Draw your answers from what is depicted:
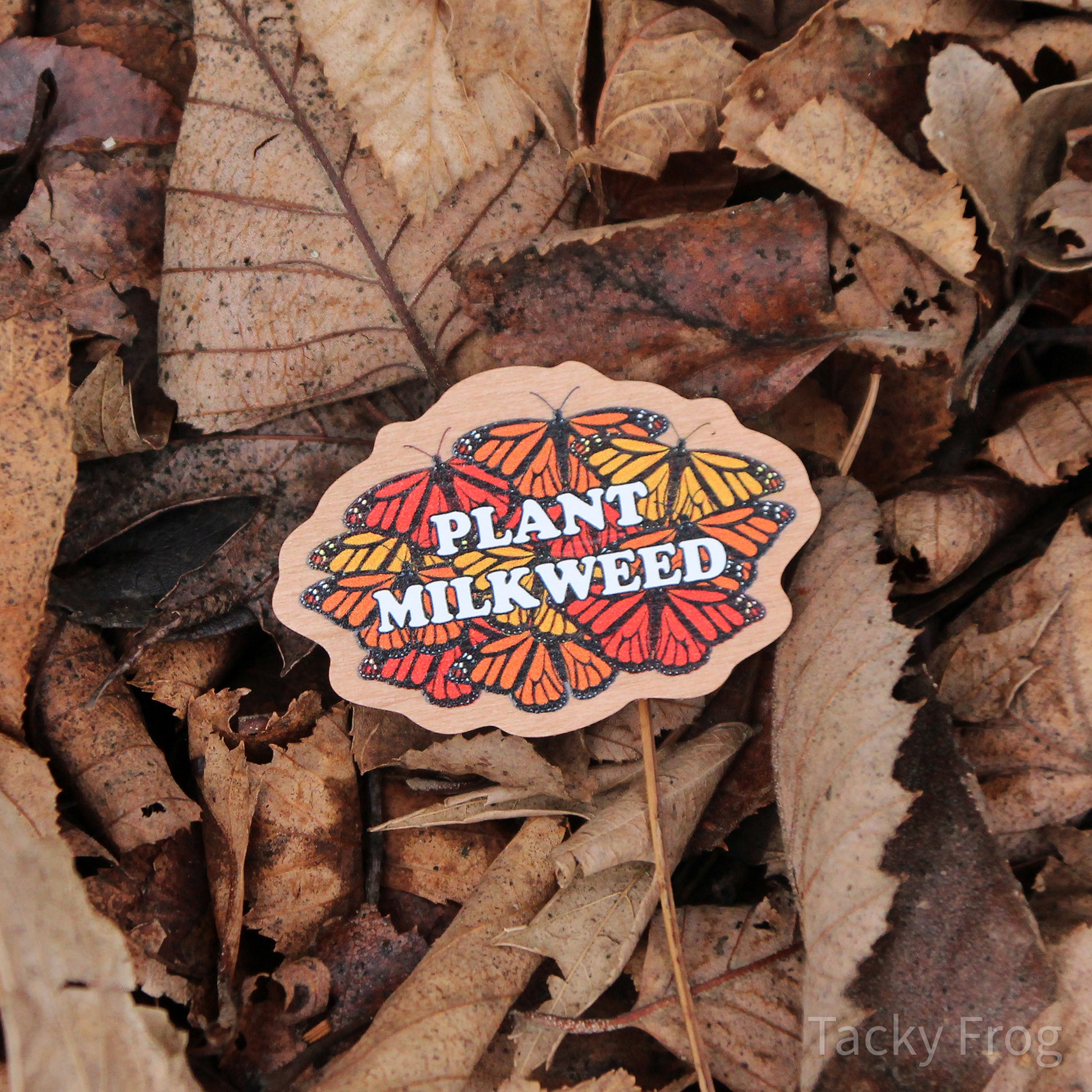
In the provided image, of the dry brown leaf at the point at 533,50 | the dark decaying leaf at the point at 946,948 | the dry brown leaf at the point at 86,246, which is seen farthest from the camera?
the dry brown leaf at the point at 86,246

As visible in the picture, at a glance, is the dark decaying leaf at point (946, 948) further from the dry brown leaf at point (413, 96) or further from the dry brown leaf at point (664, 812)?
the dry brown leaf at point (413, 96)

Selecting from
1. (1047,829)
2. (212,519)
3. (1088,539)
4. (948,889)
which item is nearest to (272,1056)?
(212,519)

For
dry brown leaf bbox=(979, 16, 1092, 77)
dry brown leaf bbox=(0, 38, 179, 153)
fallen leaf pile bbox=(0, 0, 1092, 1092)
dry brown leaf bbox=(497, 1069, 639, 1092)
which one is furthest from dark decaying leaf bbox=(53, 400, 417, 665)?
dry brown leaf bbox=(979, 16, 1092, 77)

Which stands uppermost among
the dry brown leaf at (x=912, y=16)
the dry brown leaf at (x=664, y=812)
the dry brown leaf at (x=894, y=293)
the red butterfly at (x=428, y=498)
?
the dry brown leaf at (x=912, y=16)

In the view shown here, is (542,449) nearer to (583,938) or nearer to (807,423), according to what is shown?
(807,423)

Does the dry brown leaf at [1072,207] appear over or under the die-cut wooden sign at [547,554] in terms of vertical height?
over

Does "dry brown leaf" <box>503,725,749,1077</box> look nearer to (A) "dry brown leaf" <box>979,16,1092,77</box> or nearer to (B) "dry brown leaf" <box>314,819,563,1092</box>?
(B) "dry brown leaf" <box>314,819,563,1092</box>

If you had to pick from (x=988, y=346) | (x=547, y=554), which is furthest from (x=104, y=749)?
(x=988, y=346)

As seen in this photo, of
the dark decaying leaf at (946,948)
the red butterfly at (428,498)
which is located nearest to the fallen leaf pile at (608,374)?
the dark decaying leaf at (946,948)
